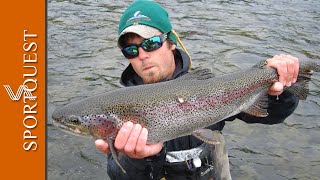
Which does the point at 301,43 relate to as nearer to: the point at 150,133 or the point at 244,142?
the point at 244,142

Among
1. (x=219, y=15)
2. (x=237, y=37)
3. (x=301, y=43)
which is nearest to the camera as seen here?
(x=301, y=43)

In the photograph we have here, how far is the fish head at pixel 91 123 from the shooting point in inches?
113

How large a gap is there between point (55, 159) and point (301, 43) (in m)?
6.05

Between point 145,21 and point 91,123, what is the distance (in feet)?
3.57

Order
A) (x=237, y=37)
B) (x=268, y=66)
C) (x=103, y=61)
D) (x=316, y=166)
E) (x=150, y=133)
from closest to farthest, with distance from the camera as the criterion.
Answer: (x=150, y=133)
(x=268, y=66)
(x=316, y=166)
(x=103, y=61)
(x=237, y=37)

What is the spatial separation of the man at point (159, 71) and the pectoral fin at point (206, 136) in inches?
10.3

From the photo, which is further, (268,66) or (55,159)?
(55,159)

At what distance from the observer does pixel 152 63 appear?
3.52 metres

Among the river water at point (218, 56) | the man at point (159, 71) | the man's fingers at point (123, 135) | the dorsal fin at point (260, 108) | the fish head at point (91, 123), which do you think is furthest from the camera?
the river water at point (218, 56)

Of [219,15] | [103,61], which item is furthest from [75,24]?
[219,15]

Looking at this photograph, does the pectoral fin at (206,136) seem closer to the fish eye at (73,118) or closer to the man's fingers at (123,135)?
the man's fingers at (123,135)

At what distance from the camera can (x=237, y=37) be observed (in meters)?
9.91

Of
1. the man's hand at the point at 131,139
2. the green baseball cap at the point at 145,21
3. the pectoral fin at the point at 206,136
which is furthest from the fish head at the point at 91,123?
the green baseball cap at the point at 145,21

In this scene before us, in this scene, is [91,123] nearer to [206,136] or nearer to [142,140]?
[142,140]
